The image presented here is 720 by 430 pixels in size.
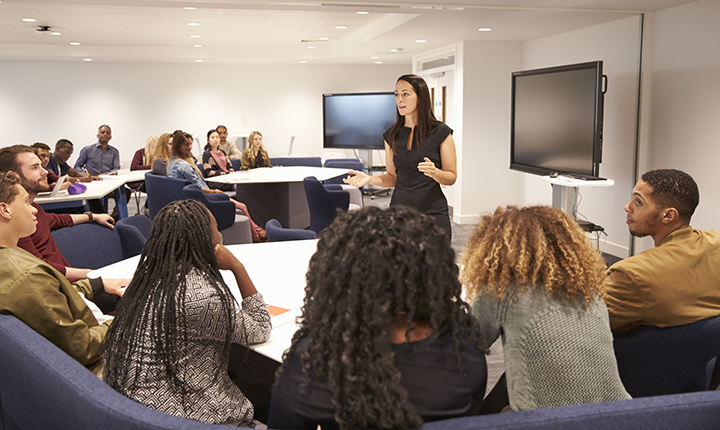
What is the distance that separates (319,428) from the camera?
43.9 inches

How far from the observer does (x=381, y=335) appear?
0.98 metres

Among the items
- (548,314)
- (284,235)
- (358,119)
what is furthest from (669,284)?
(358,119)

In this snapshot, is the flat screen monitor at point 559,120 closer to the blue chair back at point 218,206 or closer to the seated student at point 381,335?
the blue chair back at point 218,206

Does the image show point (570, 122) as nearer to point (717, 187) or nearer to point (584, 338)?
point (717, 187)

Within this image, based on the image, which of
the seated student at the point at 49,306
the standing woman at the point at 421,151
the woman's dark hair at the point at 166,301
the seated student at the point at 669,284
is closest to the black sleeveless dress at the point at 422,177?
the standing woman at the point at 421,151

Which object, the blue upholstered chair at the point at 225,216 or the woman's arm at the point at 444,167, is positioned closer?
the woman's arm at the point at 444,167

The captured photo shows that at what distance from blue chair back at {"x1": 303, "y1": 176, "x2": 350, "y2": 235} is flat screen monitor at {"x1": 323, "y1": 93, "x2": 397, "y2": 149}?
14.6ft

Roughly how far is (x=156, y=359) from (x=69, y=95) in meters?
11.9

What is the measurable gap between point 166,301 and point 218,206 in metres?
3.55

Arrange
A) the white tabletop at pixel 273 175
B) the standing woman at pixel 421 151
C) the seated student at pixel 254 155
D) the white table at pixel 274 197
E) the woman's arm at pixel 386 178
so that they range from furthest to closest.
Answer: the seated student at pixel 254 155 < the white table at pixel 274 197 < the white tabletop at pixel 273 175 < the woman's arm at pixel 386 178 < the standing woman at pixel 421 151

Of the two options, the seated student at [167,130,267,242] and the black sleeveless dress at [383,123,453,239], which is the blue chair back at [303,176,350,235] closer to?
the seated student at [167,130,267,242]

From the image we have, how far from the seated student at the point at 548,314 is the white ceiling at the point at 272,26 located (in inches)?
159

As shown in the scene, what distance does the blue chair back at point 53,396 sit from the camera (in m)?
1.06

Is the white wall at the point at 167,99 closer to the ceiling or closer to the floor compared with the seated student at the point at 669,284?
closer to the ceiling
